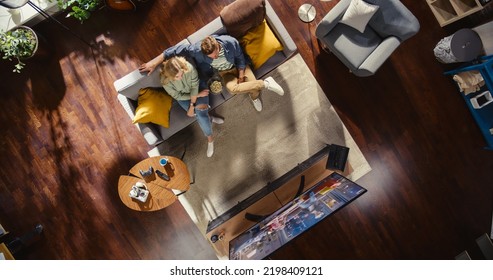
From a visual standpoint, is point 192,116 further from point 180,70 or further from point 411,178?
point 411,178

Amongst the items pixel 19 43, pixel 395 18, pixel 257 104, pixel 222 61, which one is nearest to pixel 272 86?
pixel 257 104

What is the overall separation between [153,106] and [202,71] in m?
0.62

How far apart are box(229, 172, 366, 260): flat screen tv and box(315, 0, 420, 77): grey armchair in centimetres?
127

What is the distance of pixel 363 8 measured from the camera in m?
3.49

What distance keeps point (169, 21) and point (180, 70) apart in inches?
53.1

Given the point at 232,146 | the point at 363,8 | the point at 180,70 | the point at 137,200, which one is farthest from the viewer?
the point at 232,146

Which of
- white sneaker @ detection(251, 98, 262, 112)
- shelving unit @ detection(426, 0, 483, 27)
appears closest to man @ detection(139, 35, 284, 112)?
white sneaker @ detection(251, 98, 262, 112)

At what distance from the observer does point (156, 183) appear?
371cm

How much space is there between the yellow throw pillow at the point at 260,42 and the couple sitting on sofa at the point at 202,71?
117mm

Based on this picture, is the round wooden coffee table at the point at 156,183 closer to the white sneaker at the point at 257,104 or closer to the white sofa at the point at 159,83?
the white sofa at the point at 159,83

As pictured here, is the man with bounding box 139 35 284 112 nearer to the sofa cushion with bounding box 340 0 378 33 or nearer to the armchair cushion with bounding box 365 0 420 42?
the sofa cushion with bounding box 340 0 378 33

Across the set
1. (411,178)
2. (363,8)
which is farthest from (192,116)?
(411,178)

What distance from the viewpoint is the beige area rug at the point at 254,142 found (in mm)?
4195

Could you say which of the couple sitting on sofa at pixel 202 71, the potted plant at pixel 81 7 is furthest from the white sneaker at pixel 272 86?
the potted plant at pixel 81 7
